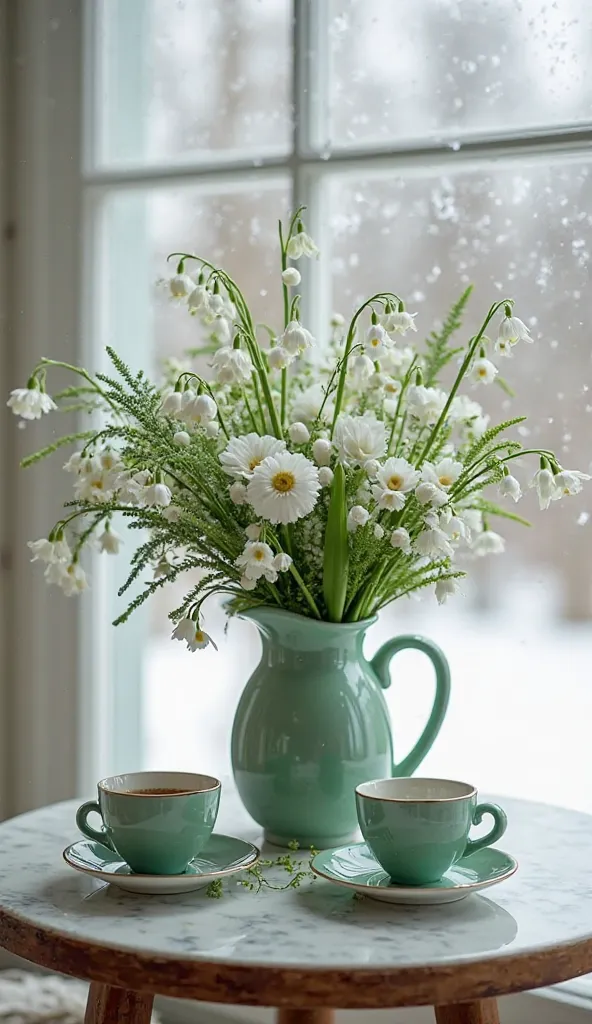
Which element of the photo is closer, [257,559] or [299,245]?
[257,559]

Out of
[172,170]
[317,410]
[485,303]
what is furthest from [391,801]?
[172,170]

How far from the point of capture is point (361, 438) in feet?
3.40

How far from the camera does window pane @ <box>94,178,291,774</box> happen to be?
1744mm

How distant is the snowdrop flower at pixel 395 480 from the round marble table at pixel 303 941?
35 centimetres

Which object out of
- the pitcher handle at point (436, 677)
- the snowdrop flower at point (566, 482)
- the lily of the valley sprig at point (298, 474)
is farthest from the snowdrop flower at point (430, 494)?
the pitcher handle at point (436, 677)

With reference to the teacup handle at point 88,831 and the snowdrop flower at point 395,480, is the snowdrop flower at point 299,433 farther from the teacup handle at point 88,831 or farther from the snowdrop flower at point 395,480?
the teacup handle at point 88,831

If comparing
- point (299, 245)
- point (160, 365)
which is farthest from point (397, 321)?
point (160, 365)

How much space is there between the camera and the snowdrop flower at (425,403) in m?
1.10

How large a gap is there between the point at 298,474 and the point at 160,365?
2.88 feet

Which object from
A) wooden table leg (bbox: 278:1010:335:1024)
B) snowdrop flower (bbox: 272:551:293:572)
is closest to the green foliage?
snowdrop flower (bbox: 272:551:293:572)

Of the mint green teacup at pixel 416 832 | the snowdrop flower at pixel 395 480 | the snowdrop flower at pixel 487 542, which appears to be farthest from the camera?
the snowdrop flower at pixel 487 542

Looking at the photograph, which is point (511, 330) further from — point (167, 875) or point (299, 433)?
point (167, 875)

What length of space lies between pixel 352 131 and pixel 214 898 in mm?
1105

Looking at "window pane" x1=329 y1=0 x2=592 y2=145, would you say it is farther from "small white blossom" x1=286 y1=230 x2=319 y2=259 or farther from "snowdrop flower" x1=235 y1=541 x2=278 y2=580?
"snowdrop flower" x1=235 y1=541 x2=278 y2=580
